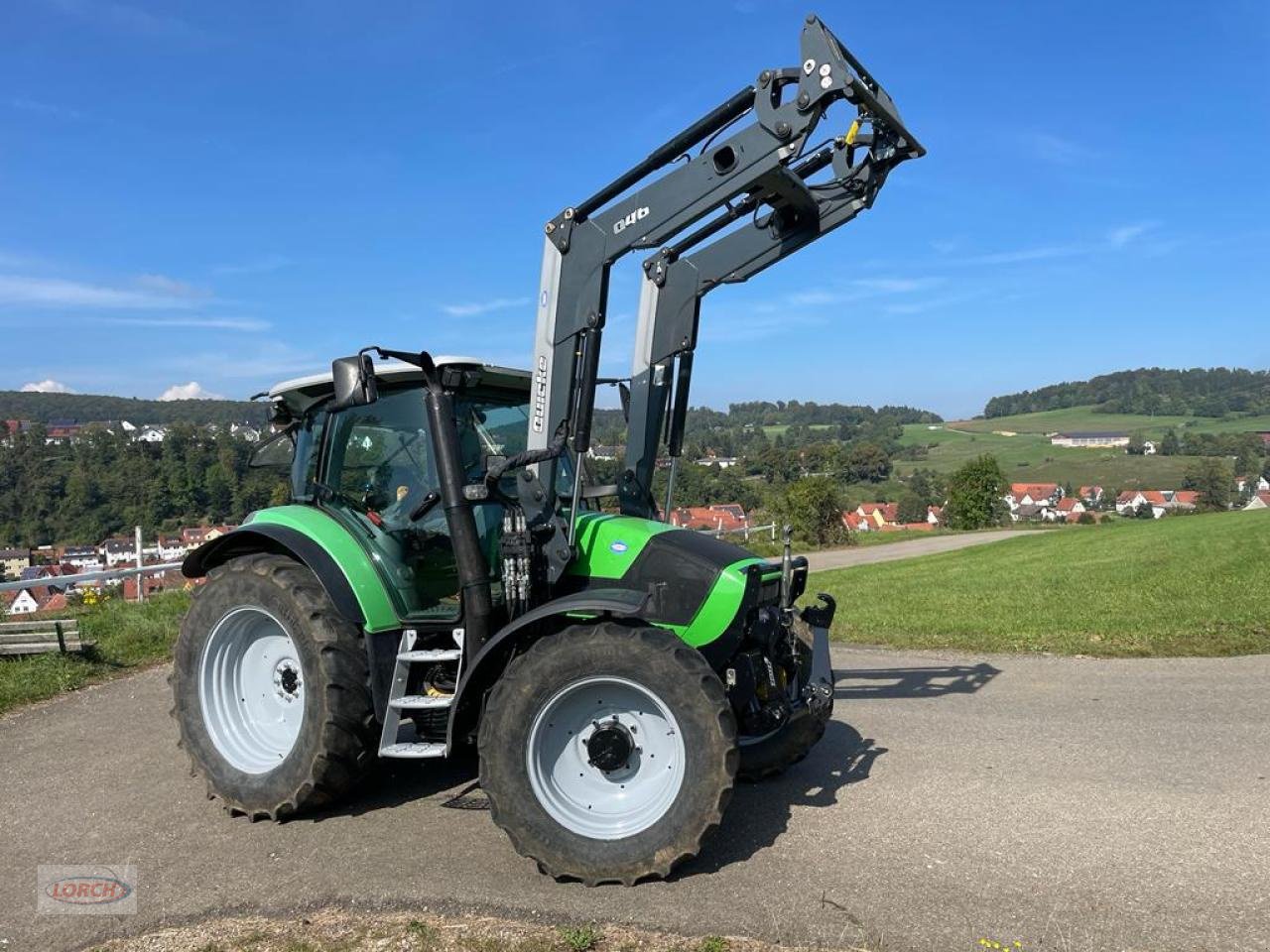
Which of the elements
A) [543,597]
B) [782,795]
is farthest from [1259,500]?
[543,597]

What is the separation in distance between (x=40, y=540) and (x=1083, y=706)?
20.4 metres

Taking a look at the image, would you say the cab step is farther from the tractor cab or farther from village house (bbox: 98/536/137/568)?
village house (bbox: 98/536/137/568)

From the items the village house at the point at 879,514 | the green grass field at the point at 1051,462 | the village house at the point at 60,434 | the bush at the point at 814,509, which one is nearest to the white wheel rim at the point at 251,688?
the village house at the point at 60,434

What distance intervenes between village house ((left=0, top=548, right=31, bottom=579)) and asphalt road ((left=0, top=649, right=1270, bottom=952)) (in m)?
8.02

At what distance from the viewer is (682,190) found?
4.62 m

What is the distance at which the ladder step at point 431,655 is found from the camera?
4801mm

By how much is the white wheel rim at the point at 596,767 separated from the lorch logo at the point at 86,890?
72.4 inches

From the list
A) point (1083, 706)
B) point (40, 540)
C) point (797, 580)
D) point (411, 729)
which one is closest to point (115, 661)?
point (411, 729)

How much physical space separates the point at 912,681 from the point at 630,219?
16.6 feet

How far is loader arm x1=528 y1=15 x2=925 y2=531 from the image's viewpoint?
438 centimetres

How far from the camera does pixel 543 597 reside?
483 centimetres

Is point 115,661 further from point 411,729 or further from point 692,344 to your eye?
point 692,344

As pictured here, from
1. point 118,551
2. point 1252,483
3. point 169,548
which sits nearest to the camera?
point 118,551

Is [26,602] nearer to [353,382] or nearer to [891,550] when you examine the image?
[353,382]
